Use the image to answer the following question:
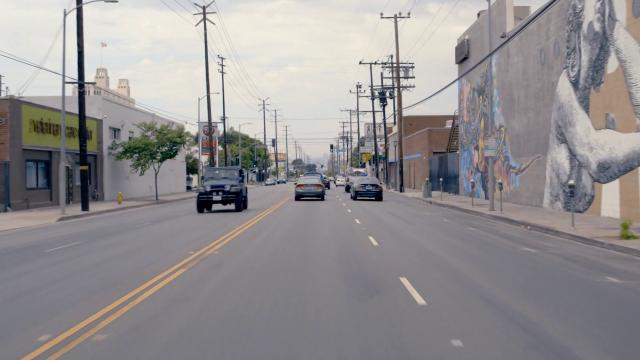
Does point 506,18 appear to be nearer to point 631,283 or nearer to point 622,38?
point 622,38

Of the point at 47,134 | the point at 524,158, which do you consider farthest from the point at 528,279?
the point at 47,134

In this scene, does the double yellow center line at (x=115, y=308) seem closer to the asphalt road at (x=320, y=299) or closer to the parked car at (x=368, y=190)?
the asphalt road at (x=320, y=299)

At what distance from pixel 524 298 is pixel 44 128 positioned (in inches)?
1455

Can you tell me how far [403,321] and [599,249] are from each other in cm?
1010

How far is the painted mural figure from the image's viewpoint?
2300cm

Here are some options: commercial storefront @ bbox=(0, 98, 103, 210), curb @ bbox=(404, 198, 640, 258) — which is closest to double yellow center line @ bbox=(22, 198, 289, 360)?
curb @ bbox=(404, 198, 640, 258)

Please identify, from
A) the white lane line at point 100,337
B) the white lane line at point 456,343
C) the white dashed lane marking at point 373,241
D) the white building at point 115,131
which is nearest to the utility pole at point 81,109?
the white building at point 115,131

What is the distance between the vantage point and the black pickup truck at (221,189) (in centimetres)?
3175

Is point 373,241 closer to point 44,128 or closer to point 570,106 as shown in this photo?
point 570,106

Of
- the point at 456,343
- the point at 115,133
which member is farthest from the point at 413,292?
the point at 115,133

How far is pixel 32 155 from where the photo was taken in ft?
130

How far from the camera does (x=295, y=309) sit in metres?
8.98

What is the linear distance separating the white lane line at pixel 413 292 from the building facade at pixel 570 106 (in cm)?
1187

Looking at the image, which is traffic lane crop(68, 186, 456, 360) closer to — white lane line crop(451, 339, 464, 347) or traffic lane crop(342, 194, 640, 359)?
white lane line crop(451, 339, 464, 347)
